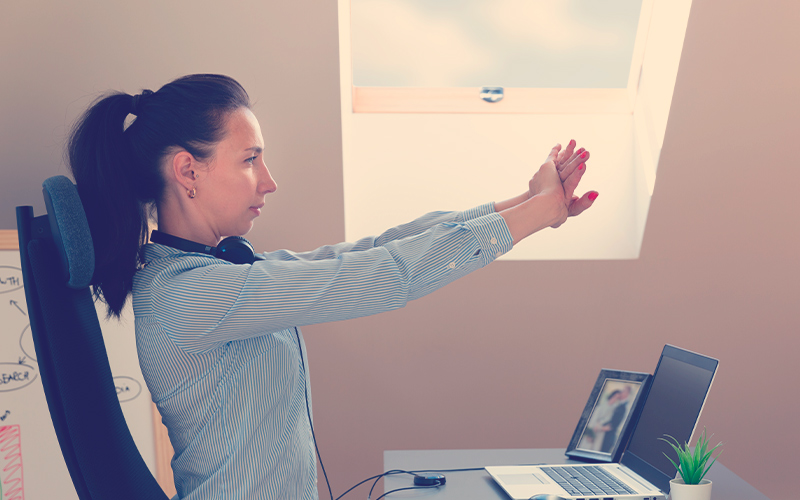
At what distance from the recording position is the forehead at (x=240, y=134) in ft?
3.83

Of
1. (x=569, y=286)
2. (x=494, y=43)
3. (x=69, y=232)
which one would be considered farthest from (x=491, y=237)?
(x=494, y=43)

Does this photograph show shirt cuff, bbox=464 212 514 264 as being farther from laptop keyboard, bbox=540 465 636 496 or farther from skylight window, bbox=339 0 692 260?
skylight window, bbox=339 0 692 260

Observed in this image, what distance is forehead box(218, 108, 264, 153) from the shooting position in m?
1.17

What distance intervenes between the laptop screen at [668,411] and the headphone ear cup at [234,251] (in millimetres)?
1015

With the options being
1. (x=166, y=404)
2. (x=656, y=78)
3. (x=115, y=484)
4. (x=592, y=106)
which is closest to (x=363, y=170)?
(x=592, y=106)

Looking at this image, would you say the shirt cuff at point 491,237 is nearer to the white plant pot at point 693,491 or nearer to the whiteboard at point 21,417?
the white plant pot at point 693,491

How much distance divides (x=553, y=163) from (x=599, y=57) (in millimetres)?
1518

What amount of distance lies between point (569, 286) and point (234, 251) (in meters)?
1.69

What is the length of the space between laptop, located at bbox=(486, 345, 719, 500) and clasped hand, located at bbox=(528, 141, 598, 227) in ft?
1.55

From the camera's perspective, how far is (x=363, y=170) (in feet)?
8.46

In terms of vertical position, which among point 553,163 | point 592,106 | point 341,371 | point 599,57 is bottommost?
point 341,371

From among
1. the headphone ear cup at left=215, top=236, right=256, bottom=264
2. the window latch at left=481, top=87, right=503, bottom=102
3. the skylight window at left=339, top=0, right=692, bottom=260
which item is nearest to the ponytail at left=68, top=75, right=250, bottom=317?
the headphone ear cup at left=215, top=236, right=256, bottom=264

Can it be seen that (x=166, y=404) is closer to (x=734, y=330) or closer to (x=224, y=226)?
(x=224, y=226)

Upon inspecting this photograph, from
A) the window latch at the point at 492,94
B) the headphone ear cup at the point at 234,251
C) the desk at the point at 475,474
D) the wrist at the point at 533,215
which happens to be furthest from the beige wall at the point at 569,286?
the wrist at the point at 533,215
